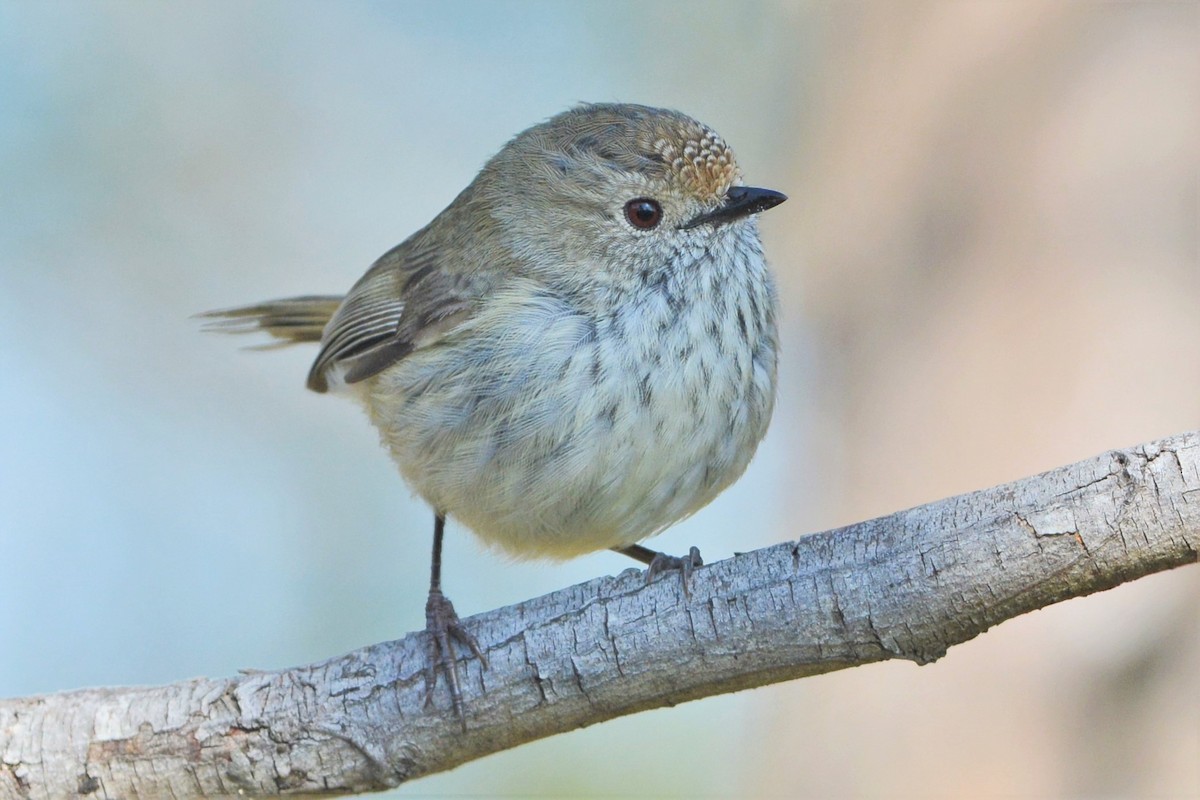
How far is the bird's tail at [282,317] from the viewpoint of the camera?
512cm

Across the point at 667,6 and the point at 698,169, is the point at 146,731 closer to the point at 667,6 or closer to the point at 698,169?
the point at 698,169

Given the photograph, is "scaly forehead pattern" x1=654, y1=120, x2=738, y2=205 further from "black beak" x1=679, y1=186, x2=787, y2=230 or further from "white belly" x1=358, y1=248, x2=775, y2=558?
"white belly" x1=358, y1=248, x2=775, y2=558

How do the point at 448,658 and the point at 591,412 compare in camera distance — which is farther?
the point at 591,412

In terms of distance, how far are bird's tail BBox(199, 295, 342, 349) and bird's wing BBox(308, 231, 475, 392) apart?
1.52ft

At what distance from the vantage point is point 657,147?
361cm

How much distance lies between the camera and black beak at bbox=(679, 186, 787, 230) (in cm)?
352

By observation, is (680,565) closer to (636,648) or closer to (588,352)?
(636,648)

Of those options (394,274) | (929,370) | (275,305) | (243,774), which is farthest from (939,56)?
(243,774)

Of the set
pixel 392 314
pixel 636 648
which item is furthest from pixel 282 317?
pixel 636 648

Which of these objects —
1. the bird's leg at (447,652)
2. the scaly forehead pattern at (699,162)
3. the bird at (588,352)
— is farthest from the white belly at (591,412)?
the bird's leg at (447,652)

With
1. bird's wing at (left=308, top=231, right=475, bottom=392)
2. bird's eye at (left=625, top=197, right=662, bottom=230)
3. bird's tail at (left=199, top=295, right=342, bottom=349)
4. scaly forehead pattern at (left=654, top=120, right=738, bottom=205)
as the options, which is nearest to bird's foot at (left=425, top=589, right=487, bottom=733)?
bird's wing at (left=308, top=231, right=475, bottom=392)

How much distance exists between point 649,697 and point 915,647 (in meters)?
0.65

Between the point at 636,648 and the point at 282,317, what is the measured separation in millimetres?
3063

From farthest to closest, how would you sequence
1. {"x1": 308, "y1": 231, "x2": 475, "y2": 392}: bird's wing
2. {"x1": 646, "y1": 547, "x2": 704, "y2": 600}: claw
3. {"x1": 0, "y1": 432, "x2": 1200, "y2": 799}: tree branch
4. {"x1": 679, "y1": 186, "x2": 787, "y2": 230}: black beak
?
{"x1": 308, "y1": 231, "x2": 475, "y2": 392}: bird's wing, {"x1": 679, "y1": 186, "x2": 787, "y2": 230}: black beak, {"x1": 646, "y1": 547, "x2": 704, "y2": 600}: claw, {"x1": 0, "y1": 432, "x2": 1200, "y2": 799}: tree branch
